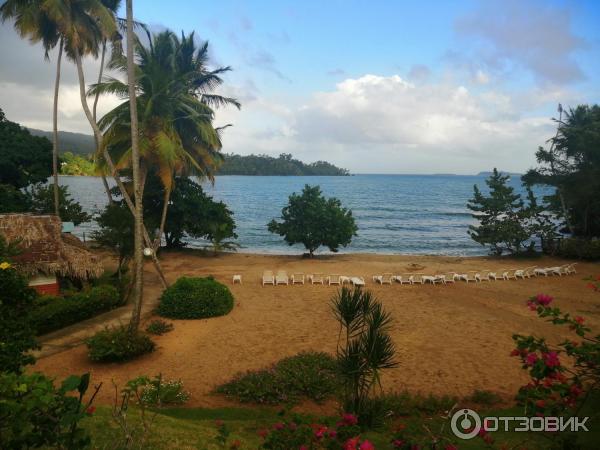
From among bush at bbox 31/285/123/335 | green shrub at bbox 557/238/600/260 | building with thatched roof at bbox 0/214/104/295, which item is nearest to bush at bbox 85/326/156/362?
bush at bbox 31/285/123/335

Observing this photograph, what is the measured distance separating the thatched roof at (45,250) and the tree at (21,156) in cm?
860

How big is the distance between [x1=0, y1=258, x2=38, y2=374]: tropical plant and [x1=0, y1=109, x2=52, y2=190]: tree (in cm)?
1947

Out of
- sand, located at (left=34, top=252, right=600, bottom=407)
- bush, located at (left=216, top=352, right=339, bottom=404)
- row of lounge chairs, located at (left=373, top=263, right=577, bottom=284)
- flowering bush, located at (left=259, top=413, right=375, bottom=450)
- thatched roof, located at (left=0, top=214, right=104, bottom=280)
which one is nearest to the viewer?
flowering bush, located at (left=259, top=413, right=375, bottom=450)

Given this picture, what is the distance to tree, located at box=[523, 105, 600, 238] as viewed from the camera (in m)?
26.4

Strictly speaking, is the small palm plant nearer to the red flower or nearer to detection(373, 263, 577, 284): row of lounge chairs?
the red flower

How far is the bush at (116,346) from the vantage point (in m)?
10.4

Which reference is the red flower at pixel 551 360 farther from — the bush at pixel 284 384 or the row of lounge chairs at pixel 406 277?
the row of lounge chairs at pixel 406 277

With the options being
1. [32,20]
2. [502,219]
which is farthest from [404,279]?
[32,20]

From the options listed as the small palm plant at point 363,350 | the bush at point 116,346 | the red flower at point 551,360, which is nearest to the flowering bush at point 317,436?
the small palm plant at point 363,350

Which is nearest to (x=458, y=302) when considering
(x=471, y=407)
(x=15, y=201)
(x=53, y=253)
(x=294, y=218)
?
(x=471, y=407)

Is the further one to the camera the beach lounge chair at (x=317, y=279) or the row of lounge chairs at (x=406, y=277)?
the beach lounge chair at (x=317, y=279)

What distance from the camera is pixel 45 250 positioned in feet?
46.5

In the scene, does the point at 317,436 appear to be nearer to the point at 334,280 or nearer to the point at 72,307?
the point at 72,307

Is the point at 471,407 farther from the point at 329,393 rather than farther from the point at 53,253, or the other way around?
the point at 53,253
